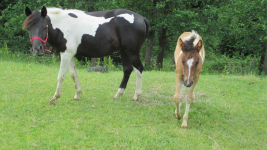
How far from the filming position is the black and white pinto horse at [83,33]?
15.7 feet

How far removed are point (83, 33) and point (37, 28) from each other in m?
0.97

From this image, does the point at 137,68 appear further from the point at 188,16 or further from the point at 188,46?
the point at 188,16

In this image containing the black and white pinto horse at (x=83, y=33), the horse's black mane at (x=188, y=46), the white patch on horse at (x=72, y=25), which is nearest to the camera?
the horse's black mane at (x=188, y=46)

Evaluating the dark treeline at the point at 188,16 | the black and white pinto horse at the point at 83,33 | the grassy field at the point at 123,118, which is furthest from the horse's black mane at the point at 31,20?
the dark treeline at the point at 188,16

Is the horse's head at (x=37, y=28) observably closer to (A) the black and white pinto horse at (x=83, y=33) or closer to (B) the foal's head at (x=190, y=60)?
(A) the black and white pinto horse at (x=83, y=33)

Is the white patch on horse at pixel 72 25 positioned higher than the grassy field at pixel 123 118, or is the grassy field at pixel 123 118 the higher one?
the white patch on horse at pixel 72 25

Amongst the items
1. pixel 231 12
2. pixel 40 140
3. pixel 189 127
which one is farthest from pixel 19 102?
pixel 231 12

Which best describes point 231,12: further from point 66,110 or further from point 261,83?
point 66,110

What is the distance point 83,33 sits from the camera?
524 cm

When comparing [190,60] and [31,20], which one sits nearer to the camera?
[190,60]

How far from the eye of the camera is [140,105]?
221 inches

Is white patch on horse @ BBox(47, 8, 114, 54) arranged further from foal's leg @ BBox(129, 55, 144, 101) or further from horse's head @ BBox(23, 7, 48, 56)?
foal's leg @ BBox(129, 55, 144, 101)

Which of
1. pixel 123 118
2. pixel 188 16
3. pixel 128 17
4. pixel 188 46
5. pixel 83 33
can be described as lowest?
pixel 123 118

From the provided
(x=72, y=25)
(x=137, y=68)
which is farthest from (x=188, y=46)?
(x=72, y=25)
